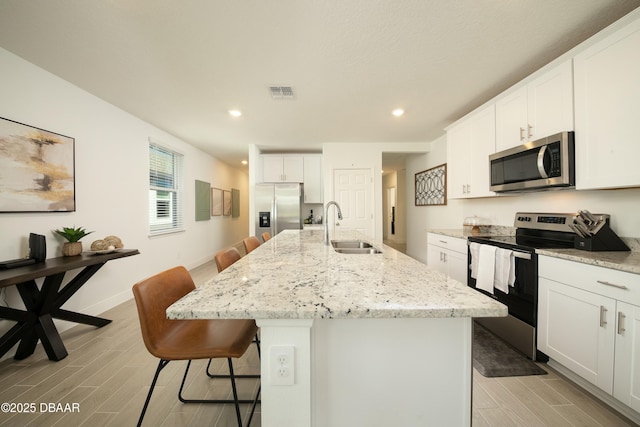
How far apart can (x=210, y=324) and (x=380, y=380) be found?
3.00ft

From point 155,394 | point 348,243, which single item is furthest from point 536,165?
point 155,394

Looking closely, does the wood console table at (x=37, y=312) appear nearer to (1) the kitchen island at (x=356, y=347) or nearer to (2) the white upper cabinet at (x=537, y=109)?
(1) the kitchen island at (x=356, y=347)

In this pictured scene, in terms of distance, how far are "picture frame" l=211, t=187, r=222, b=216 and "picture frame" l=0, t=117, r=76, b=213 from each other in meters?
3.19

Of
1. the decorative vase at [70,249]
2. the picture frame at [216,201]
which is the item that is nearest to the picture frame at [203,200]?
the picture frame at [216,201]

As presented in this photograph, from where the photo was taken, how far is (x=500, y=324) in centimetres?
207

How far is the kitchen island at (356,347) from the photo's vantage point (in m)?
0.73

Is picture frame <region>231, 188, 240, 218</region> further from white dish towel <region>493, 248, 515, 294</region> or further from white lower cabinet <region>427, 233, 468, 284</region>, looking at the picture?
white dish towel <region>493, 248, 515, 294</region>

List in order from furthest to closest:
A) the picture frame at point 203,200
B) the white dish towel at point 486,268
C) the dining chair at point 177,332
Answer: the picture frame at point 203,200, the white dish towel at point 486,268, the dining chair at point 177,332

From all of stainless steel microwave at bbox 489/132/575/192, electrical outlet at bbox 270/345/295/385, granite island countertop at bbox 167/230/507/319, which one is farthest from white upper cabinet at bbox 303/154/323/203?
electrical outlet at bbox 270/345/295/385

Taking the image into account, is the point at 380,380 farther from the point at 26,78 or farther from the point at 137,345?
the point at 26,78

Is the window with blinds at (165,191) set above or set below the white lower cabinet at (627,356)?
above

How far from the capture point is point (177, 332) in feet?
3.93

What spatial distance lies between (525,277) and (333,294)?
1.84 meters

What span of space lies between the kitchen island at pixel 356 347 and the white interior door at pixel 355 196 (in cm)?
376
